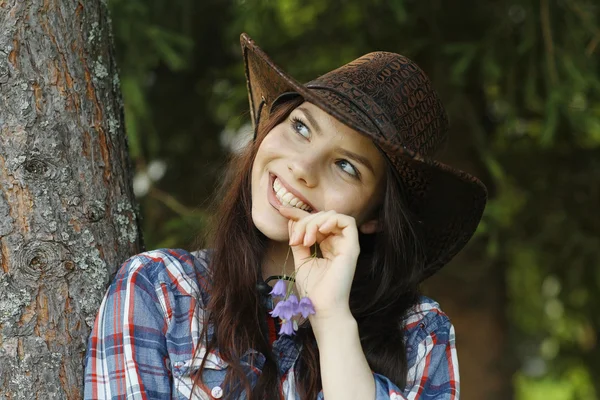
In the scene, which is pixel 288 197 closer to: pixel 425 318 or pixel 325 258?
pixel 325 258

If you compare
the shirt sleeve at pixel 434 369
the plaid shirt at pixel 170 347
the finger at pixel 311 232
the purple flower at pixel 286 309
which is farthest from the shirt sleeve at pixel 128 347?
the shirt sleeve at pixel 434 369

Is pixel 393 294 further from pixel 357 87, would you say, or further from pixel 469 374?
pixel 469 374

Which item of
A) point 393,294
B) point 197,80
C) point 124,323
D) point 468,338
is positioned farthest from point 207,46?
point 124,323

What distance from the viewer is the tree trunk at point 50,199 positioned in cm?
195

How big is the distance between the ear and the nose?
0.37 metres

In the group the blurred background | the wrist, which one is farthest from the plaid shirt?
the blurred background

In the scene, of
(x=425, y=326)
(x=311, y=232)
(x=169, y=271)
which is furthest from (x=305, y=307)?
(x=425, y=326)

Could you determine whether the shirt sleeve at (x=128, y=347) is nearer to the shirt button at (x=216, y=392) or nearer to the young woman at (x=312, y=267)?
the young woman at (x=312, y=267)

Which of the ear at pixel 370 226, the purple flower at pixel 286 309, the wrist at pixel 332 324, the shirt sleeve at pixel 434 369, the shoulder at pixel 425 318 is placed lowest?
the shirt sleeve at pixel 434 369

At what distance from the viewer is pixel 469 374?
4875 mm

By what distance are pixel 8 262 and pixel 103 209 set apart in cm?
30

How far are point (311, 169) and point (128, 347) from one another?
0.71 meters

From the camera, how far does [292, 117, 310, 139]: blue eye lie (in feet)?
7.73

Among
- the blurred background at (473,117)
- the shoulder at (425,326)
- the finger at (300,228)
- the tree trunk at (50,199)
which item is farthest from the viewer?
the blurred background at (473,117)
